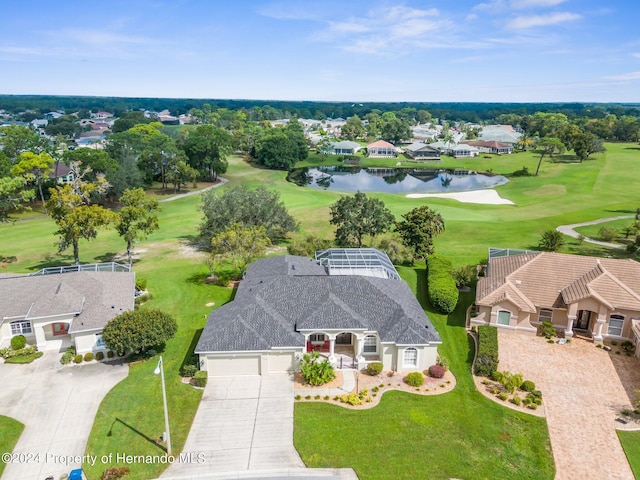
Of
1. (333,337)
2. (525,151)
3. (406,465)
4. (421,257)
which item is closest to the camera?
(406,465)

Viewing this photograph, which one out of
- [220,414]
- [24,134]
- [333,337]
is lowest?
[220,414]

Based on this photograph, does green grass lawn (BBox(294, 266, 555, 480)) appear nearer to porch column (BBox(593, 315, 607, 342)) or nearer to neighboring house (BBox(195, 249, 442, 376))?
neighboring house (BBox(195, 249, 442, 376))

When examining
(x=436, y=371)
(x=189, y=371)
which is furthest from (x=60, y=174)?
(x=436, y=371)

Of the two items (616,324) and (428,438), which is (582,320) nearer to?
(616,324)

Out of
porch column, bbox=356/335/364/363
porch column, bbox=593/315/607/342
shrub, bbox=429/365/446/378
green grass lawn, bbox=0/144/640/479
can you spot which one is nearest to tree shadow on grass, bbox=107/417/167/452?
green grass lawn, bbox=0/144/640/479

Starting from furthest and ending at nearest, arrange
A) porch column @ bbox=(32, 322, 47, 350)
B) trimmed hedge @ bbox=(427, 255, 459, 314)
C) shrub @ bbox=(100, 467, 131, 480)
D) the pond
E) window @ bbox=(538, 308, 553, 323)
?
the pond < trimmed hedge @ bbox=(427, 255, 459, 314) < window @ bbox=(538, 308, 553, 323) < porch column @ bbox=(32, 322, 47, 350) < shrub @ bbox=(100, 467, 131, 480)

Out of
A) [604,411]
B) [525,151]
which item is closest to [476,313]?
[604,411]

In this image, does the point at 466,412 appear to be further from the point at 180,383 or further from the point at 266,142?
the point at 266,142
